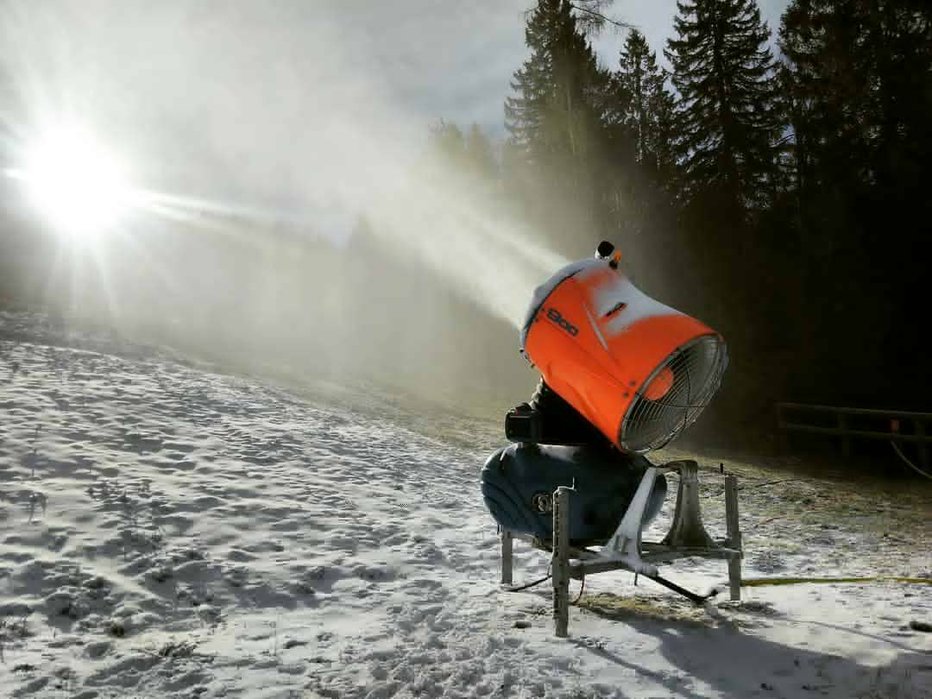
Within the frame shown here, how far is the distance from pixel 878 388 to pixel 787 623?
16.1 metres

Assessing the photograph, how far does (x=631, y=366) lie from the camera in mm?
3926

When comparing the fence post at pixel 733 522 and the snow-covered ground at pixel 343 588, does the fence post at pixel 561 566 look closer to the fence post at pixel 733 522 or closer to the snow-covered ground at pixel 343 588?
the snow-covered ground at pixel 343 588

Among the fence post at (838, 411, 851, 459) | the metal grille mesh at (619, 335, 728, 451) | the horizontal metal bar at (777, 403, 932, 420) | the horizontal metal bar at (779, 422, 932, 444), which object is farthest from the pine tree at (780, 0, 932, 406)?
the metal grille mesh at (619, 335, 728, 451)

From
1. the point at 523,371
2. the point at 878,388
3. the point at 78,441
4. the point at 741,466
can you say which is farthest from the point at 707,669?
the point at 523,371

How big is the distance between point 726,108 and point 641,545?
22603mm

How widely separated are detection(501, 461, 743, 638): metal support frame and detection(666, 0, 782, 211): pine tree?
19.0 m

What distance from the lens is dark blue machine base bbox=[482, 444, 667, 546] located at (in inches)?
183

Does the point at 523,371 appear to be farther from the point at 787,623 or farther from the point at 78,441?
the point at 787,623

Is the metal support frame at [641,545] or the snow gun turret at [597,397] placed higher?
the snow gun turret at [597,397]

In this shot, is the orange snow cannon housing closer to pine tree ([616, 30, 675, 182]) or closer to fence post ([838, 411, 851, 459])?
fence post ([838, 411, 851, 459])

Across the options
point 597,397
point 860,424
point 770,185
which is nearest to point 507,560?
point 597,397

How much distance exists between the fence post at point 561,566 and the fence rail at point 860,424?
12657mm

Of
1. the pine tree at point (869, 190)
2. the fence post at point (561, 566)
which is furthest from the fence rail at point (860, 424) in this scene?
the fence post at point (561, 566)

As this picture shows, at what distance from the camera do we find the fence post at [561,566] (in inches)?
169
